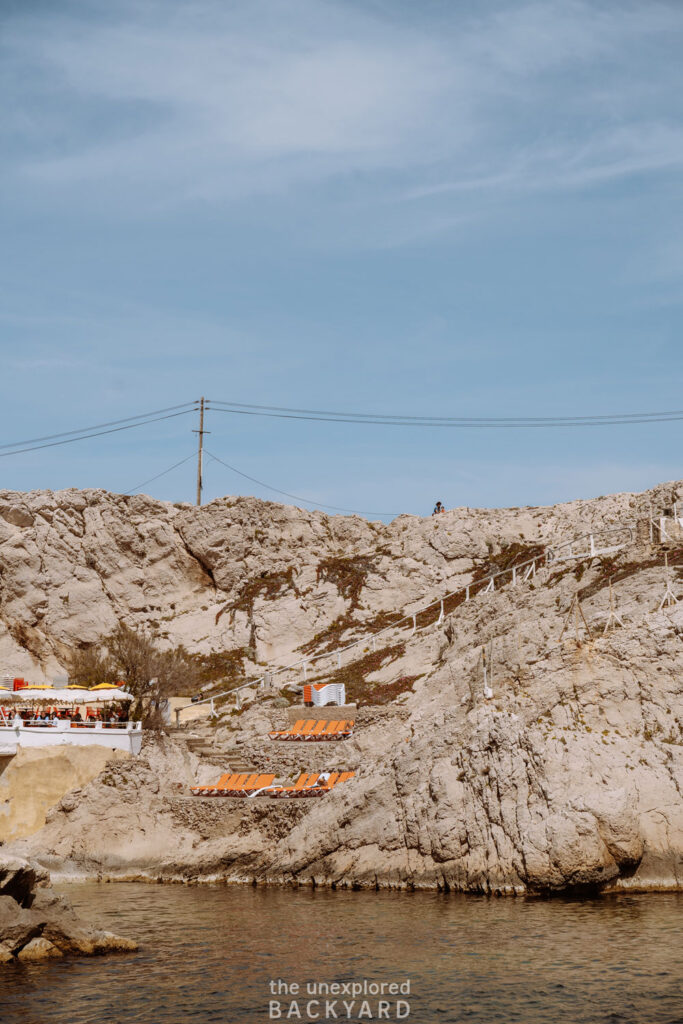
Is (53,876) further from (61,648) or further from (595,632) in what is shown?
(61,648)

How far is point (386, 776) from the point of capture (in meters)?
38.8

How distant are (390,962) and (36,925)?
9.17 m

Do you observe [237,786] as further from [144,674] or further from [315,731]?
[144,674]

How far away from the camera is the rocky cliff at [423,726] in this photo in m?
34.4

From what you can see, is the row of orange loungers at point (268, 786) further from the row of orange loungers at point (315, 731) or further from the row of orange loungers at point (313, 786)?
the row of orange loungers at point (315, 731)

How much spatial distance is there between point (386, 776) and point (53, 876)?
14079mm

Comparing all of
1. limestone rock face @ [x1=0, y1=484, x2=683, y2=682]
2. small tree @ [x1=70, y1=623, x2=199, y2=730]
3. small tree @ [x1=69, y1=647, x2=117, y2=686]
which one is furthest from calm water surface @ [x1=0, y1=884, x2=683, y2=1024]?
limestone rock face @ [x1=0, y1=484, x2=683, y2=682]

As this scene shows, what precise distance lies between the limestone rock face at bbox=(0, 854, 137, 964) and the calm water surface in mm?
852

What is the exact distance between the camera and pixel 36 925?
28.2 m

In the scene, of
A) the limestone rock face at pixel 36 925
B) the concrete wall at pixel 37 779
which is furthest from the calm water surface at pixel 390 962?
the concrete wall at pixel 37 779

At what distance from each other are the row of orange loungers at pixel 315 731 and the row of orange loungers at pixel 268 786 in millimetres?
3190

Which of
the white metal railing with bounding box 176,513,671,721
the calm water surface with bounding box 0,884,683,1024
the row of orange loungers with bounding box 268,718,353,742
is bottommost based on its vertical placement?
the calm water surface with bounding box 0,884,683,1024

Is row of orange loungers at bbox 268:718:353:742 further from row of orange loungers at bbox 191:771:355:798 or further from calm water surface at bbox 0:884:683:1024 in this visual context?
calm water surface at bbox 0:884:683:1024

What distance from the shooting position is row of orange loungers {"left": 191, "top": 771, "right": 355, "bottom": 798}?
42.2 meters
